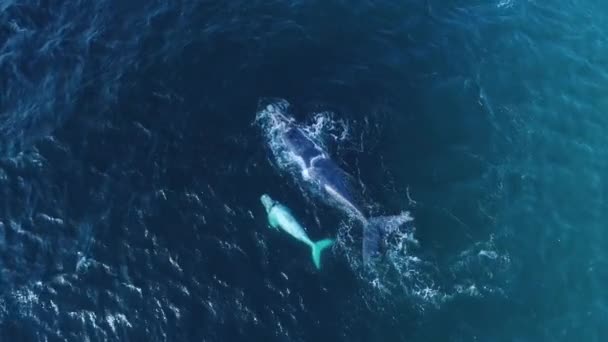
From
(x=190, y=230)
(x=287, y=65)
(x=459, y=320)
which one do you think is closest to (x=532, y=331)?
(x=459, y=320)

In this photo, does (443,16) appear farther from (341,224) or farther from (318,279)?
(318,279)

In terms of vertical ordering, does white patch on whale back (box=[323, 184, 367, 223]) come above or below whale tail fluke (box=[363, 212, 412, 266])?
above

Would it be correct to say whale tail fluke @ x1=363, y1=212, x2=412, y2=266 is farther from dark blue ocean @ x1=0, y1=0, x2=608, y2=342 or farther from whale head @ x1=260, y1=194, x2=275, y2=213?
whale head @ x1=260, y1=194, x2=275, y2=213

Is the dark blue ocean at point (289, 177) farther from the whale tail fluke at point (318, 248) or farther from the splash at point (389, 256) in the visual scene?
the whale tail fluke at point (318, 248)

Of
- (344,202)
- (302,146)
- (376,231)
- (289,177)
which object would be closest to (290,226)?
(344,202)

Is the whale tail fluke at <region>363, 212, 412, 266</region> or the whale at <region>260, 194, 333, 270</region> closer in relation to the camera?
the whale tail fluke at <region>363, 212, 412, 266</region>

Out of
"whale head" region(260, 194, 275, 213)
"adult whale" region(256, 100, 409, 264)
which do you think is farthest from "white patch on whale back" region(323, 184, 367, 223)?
"whale head" region(260, 194, 275, 213)

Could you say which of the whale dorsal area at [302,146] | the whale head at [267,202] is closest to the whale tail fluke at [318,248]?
the whale head at [267,202]
